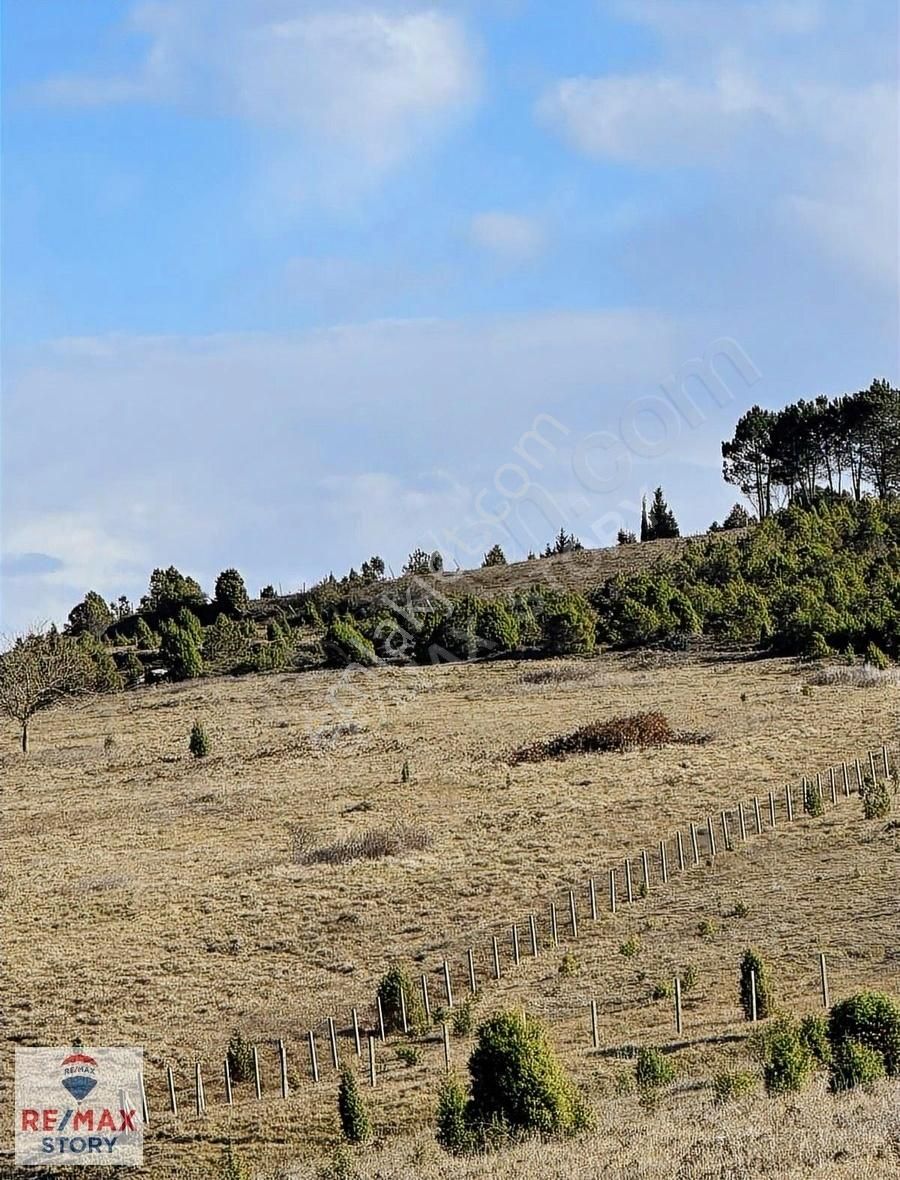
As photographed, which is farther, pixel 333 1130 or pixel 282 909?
pixel 282 909

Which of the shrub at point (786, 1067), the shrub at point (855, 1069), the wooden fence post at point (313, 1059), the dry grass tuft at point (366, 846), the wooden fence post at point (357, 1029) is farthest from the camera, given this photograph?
the dry grass tuft at point (366, 846)

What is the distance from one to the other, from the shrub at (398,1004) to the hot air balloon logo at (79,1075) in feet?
16.4

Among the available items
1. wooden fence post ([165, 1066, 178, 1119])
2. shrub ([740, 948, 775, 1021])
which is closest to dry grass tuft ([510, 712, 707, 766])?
shrub ([740, 948, 775, 1021])

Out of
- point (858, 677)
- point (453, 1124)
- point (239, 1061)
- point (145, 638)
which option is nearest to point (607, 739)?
point (858, 677)

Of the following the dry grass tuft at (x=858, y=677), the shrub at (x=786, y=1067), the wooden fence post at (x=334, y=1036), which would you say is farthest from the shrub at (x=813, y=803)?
the dry grass tuft at (x=858, y=677)

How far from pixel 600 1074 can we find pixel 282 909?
12.3m

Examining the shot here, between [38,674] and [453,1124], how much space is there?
48.2 m

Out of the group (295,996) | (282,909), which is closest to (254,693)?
(282,909)

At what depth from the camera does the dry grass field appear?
19.3 meters

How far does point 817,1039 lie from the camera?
19484 millimetres

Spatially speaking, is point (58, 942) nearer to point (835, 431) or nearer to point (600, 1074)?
point (600, 1074)

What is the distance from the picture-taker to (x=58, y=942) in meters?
30.1

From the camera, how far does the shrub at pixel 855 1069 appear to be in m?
18.0

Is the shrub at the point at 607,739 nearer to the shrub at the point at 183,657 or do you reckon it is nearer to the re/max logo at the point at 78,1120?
the re/max logo at the point at 78,1120
